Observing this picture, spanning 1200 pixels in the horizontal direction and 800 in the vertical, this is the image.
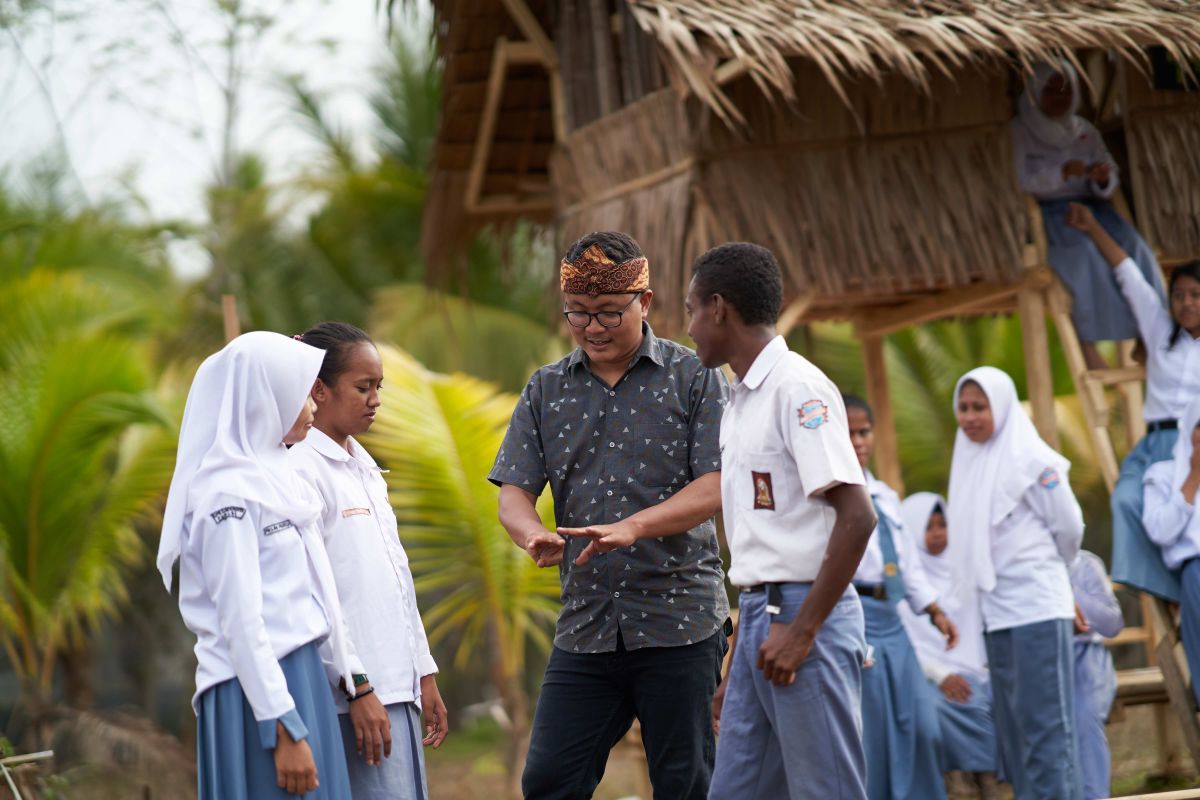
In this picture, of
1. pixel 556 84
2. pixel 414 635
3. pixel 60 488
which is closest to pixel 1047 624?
pixel 414 635

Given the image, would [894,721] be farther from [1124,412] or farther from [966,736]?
[1124,412]

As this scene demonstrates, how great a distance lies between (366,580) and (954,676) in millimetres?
4563

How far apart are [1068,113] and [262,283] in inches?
406

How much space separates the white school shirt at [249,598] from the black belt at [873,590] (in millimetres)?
3778

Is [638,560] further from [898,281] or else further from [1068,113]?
[1068,113]

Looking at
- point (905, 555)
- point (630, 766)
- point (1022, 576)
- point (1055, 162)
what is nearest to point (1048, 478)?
point (1022, 576)

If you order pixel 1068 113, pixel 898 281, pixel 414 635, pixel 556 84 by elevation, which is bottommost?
pixel 414 635

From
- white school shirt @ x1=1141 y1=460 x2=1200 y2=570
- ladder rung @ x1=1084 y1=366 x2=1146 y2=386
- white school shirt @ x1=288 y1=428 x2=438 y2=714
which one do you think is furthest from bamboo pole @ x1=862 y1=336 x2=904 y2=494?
white school shirt @ x1=288 y1=428 x2=438 y2=714

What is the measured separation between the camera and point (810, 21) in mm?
7574

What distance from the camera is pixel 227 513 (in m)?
3.77

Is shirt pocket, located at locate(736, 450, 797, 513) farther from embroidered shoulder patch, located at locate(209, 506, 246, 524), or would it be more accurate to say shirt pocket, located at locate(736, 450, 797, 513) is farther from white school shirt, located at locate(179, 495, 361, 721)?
embroidered shoulder patch, located at locate(209, 506, 246, 524)

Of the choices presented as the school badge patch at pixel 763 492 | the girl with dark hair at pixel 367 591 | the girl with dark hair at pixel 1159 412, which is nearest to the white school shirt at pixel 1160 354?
the girl with dark hair at pixel 1159 412

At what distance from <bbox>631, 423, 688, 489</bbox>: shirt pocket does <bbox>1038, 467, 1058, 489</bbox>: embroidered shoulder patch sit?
3.09m

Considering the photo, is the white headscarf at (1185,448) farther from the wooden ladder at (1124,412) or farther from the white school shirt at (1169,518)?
the wooden ladder at (1124,412)
